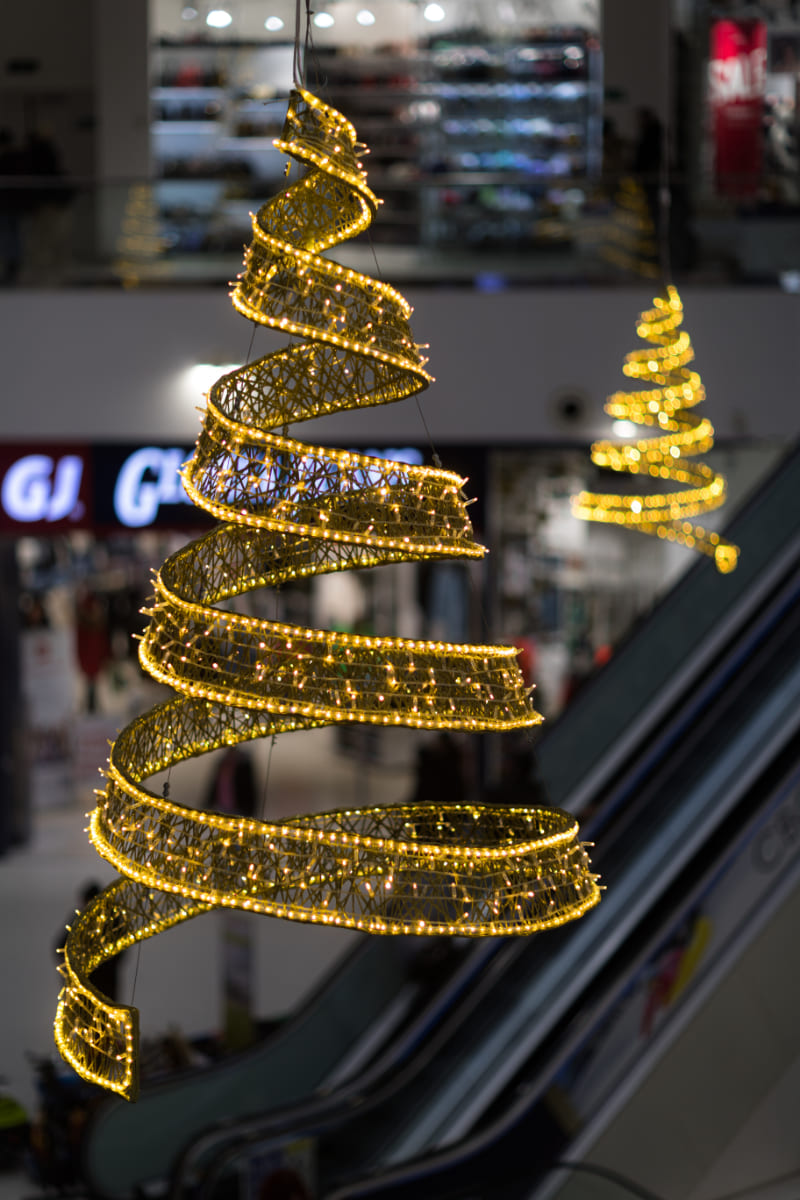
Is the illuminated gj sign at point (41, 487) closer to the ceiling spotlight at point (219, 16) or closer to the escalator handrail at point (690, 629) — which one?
the escalator handrail at point (690, 629)

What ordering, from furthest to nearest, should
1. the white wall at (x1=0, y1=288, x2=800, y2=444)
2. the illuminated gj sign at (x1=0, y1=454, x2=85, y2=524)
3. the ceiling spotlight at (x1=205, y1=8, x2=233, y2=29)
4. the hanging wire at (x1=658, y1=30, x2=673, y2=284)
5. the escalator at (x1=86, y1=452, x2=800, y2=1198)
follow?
the ceiling spotlight at (x1=205, y1=8, x2=233, y2=29) < the illuminated gj sign at (x1=0, y1=454, x2=85, y2=524) < the white wall at (x1=0, y1=288, x2=800, y2=444) < the hanging wire at (x1=658, y1=30, x2=673, y2=284) < the escalator at (x1=86, y1=452, x2=800, y2=1198)

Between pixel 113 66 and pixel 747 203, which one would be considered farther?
pixel 113 66

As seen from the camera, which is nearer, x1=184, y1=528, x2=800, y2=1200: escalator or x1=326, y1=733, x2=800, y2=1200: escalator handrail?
x1=326, y1=733, x2=800, y2=1200: escalator handrail

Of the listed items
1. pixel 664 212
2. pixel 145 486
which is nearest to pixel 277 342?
pixel 145 486

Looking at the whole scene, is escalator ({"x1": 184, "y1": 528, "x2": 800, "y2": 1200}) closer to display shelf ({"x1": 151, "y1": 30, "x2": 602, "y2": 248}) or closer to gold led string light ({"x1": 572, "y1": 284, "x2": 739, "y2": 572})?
gold led string light ({"x1": 572, "y1": 284, "x2": 739, "y2": 572})

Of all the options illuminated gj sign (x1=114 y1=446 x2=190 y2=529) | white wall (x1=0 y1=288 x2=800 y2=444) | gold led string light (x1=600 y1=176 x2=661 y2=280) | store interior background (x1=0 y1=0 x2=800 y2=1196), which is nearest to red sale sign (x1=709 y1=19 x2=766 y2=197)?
store interior background (x1=0 y1=0 x2=800 y2=1196)

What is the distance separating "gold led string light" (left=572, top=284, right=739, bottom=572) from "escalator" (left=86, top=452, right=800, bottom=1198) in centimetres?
113

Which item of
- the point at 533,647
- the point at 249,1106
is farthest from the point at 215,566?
the point at 533,647

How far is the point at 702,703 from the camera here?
307 inches

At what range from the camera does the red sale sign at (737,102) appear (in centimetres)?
946

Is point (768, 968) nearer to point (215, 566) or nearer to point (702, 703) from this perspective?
point (702, 703)

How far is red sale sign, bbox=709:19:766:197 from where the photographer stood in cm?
946

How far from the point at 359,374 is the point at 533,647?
11.3m

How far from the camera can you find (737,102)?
9.89m
